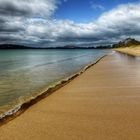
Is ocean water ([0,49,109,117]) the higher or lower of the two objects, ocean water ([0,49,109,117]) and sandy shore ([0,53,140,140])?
the lower

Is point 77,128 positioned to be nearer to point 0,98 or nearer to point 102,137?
point 102,137

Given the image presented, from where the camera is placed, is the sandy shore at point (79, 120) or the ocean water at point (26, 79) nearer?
the sandy shore at point (79, 120)

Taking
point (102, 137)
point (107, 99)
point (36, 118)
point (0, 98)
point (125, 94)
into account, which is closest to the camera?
point (102, 137)

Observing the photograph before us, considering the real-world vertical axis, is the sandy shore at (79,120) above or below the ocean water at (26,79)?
above

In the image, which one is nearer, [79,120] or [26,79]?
[79,120]

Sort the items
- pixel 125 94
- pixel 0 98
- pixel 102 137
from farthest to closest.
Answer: pixel 0 98 < pixel 125 94 < pixel 102 137

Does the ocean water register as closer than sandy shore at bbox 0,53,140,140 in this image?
No

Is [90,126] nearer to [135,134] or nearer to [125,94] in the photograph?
[135,134]

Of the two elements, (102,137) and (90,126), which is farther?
Answer: (90,126)

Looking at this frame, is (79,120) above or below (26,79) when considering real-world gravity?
above

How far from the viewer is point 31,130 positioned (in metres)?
5.56

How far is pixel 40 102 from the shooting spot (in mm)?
8844

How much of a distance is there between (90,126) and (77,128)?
33cm

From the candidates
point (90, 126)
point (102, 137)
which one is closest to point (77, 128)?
point (90, 126)
